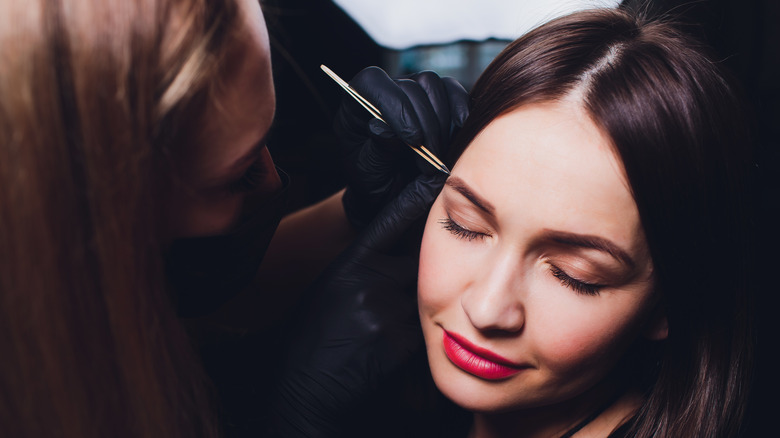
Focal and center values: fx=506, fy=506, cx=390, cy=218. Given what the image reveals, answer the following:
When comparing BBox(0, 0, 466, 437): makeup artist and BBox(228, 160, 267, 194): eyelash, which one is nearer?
BBox(0, 0, 466, 437): makeup artist

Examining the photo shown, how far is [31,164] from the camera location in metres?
0.67

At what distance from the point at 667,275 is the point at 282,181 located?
992 millimetres

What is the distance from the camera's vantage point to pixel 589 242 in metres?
0.90

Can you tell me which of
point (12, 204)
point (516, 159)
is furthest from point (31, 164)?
point (516, 159)

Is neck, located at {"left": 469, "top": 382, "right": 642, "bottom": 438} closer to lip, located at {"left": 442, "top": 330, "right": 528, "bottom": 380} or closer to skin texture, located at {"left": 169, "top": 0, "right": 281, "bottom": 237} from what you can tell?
lip, located at {"left": 442, "top": 330, "right": 528, "bottom": 380}

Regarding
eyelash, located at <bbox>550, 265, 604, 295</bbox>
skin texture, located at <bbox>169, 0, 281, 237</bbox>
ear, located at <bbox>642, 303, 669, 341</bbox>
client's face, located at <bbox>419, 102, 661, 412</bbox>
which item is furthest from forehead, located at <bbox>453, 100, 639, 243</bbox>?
skin texture, located at <bbox>169, 0, 281, 237</bbox>

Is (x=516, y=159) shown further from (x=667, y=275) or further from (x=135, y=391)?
(x=135, y=391)

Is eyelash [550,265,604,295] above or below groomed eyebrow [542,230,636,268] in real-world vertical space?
below

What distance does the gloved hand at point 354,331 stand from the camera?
1307mm

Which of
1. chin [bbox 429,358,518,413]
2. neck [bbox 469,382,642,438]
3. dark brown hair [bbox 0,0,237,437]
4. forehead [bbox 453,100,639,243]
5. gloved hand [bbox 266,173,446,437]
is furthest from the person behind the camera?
gloved hand [bbox 266,173,446,437]

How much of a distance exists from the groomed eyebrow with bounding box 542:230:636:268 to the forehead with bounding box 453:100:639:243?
0.04 ft

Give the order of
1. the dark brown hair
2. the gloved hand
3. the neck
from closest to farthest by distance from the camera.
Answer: the dark brown hair → the neck → the gloved hand

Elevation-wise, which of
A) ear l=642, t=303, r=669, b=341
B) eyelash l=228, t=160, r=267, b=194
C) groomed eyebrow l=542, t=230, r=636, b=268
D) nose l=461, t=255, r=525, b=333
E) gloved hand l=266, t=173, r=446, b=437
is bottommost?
gloved hand l=266, t=173, r=446, b=437

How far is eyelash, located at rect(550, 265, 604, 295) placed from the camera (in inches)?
37.8
